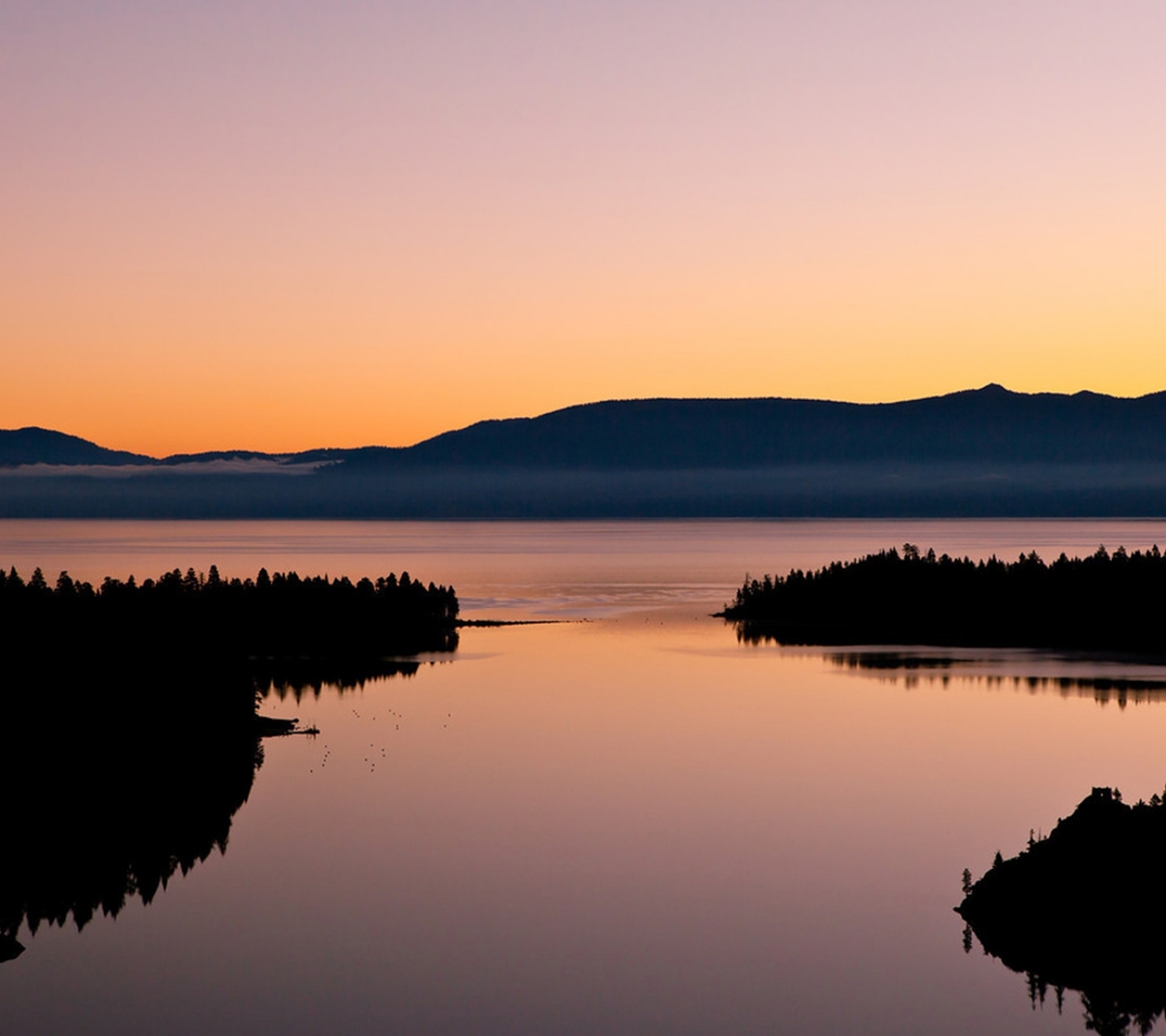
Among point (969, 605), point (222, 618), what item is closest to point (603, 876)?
point (222, 618)

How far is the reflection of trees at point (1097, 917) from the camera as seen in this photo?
115ft

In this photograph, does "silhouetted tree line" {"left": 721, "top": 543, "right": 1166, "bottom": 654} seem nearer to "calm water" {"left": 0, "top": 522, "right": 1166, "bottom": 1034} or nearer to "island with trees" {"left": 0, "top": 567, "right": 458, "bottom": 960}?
"calm water" {"left": 0, "top": 522, "right": 1166, "bottom": 1034}

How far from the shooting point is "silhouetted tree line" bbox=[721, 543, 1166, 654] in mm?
154125

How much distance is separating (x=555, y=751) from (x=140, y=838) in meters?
25.8

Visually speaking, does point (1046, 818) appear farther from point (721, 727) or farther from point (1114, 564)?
point (1114, 564)

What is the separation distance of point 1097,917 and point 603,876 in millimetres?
17004

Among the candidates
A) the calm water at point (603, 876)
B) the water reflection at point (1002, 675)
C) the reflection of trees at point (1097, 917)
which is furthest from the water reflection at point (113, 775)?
the water reflection at point (1002, 675)

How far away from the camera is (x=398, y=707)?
92.6 metres

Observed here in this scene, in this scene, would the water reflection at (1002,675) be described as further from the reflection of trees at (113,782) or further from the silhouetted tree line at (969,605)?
the reflection of trees at (113,782)

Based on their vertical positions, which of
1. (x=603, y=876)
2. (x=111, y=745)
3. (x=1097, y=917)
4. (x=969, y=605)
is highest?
(x=969, y=605)

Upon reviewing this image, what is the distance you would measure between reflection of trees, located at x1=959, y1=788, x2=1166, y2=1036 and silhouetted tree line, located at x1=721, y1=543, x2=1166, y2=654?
107 meters

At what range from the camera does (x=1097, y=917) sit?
1451 inches

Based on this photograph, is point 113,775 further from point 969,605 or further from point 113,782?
point 969,605

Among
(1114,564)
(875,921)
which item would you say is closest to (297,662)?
(875,921)
